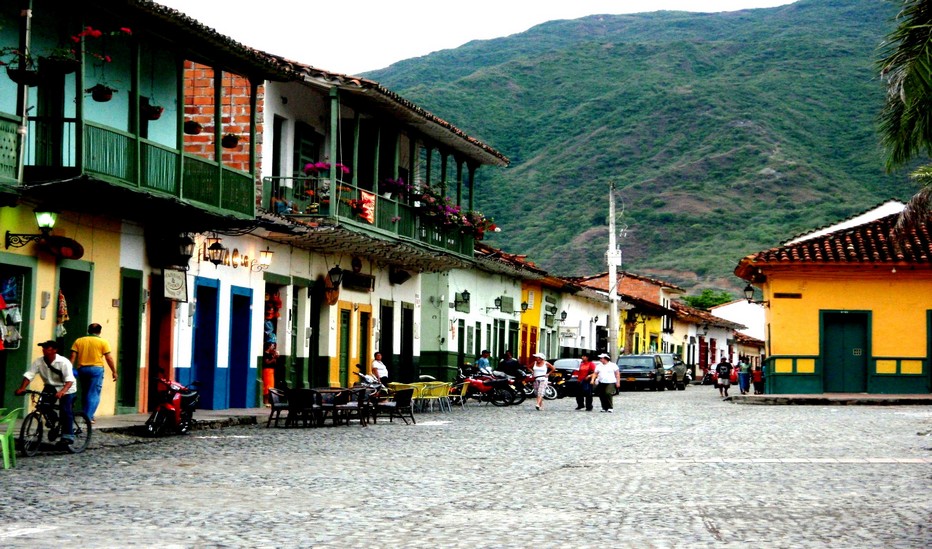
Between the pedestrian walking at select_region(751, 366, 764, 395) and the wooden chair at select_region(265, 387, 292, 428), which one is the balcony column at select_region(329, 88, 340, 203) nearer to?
the wooden chair at select_region(265, 387, 292, 428)

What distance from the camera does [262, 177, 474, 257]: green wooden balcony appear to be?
27938 millimetres

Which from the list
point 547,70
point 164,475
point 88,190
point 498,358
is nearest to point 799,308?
point 498,358

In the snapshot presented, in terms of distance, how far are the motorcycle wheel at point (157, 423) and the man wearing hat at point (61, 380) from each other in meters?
3.19

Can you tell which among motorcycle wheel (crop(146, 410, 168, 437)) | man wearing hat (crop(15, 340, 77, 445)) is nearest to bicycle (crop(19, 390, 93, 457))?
man wearing hat (crop(15, 340, 77, 445))

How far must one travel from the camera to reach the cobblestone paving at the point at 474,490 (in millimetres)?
9398

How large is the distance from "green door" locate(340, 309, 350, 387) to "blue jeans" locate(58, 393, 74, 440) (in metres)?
16.5

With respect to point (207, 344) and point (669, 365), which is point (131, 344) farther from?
point (669, 365)

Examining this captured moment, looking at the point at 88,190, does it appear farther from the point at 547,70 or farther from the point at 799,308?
the point at 547,70

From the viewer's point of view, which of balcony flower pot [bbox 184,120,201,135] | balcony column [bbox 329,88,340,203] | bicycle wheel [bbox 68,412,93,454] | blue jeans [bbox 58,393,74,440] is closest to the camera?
blue jeans [bbox 58,393,74,440]

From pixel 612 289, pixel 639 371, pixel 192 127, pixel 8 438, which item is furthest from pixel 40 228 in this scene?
pixel 639 371

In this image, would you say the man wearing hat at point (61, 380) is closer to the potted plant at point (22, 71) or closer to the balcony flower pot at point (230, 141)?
the potted plant at point (22, 71)

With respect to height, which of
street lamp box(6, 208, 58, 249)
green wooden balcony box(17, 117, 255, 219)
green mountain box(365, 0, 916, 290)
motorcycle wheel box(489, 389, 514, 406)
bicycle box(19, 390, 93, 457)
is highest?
green mountain box(365, 0, 916, 290)

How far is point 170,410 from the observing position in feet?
64.8

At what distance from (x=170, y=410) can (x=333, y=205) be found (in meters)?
8.91
